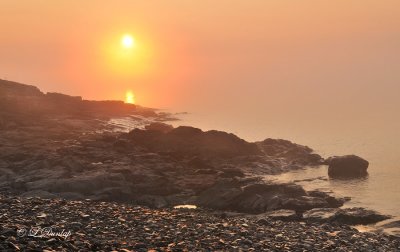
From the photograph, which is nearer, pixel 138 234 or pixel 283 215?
pixel 138 234

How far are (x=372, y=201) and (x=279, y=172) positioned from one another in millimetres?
21908

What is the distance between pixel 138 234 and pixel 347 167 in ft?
187

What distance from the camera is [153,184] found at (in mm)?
54125

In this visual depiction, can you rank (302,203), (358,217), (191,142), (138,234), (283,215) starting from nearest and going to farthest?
(138,234) < (358,217) < (283,215) < (302,203) < (191,142)

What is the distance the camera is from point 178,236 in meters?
24.5

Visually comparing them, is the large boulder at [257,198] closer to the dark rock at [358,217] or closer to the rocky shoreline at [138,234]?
the dark rock at [358,217]

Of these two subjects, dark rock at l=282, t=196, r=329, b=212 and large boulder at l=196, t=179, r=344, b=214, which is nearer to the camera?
dark rock at l=282, t=196, r=329, b=212

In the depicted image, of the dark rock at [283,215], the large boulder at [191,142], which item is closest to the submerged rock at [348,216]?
the dark rock at [283,215]

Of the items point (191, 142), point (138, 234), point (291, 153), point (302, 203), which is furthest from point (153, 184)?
point (291, 153)

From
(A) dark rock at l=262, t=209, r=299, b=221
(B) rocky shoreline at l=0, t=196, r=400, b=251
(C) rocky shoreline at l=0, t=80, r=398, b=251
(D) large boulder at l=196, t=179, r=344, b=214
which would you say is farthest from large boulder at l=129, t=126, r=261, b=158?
(B) rocky shoreline at l=0, t=196, r=400, b=251

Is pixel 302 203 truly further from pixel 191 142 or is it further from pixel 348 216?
pixel 191 142

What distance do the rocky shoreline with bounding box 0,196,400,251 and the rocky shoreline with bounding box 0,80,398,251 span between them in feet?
0.41

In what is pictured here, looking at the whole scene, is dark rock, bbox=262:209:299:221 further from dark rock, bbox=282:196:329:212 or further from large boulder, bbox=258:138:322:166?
large boulder, bbox=258:138:322:166

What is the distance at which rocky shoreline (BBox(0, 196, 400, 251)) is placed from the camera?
768 inches
